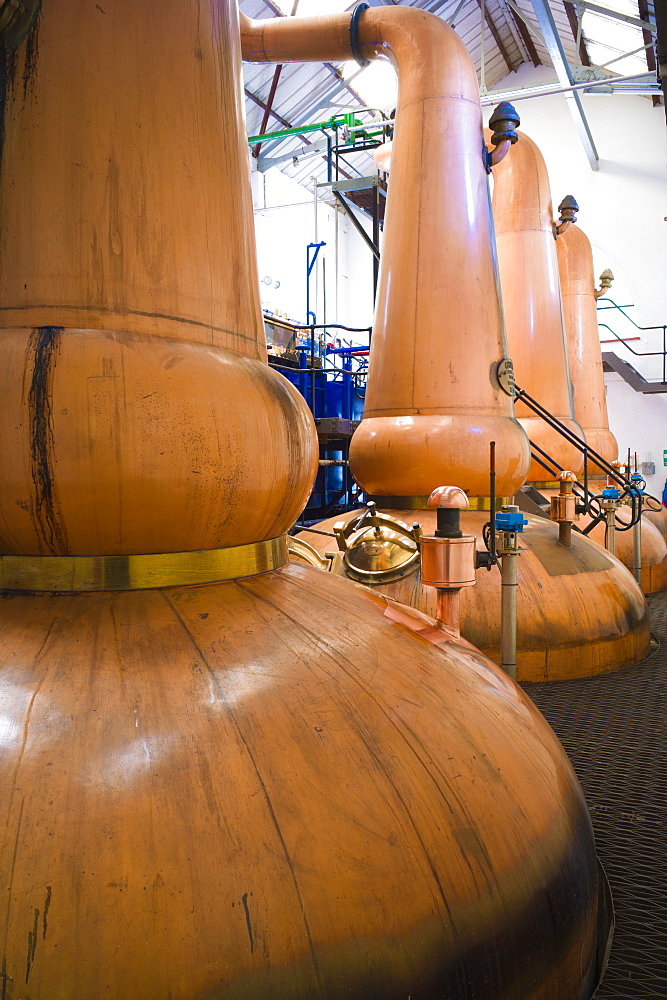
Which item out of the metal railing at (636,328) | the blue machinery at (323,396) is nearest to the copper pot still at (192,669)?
the blue machinery at (323,396)

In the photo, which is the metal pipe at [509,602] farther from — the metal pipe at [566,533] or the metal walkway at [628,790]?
the metal pipe at [566,533]

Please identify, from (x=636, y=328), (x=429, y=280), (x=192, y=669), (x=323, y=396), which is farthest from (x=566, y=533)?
(x=636, y=328)

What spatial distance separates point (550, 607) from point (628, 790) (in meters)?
1.14

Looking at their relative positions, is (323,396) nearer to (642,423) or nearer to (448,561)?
(448,561)

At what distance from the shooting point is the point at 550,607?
3268mm

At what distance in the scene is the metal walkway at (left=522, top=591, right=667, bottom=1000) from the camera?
55.3 inches

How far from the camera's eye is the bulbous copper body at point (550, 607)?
3.10m

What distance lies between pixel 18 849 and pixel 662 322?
16500mm

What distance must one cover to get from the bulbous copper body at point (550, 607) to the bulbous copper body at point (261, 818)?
74.3 inches

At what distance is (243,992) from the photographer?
75cm

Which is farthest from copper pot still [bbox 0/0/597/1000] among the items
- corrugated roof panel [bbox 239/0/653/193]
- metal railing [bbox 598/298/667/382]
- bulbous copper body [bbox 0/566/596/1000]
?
metal railing [bbox 598/298/667/382]

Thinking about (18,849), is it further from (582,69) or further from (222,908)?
(582,69)

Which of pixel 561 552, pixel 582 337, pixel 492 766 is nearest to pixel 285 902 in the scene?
pixel 492 766

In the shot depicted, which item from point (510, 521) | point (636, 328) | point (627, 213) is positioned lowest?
point (510, 521)
